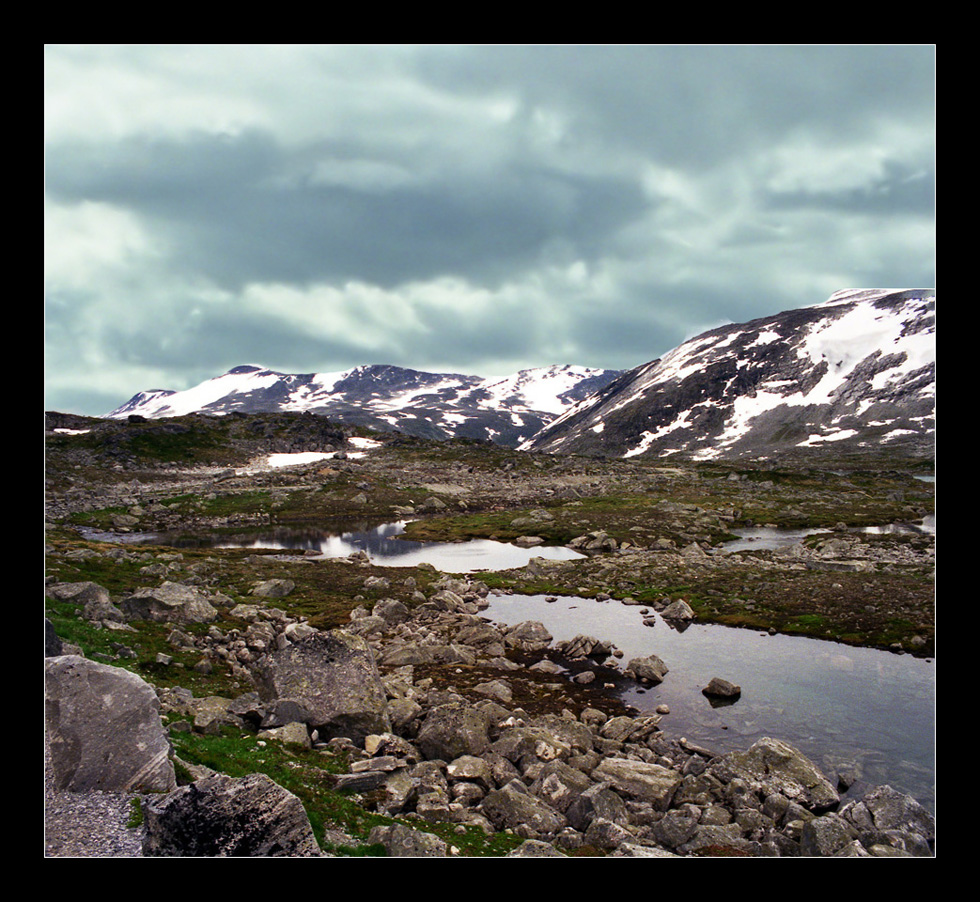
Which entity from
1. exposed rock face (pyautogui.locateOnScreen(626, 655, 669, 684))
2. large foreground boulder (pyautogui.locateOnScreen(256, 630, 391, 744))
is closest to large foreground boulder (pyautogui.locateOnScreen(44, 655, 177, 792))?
large foreground boulder (pyautogui.locateOnScreen(256, 630, 391, 744))

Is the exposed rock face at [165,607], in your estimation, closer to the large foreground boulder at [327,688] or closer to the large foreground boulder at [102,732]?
the large foreground boulder at [327,688]

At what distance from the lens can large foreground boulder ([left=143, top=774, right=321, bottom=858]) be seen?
10.6 meters

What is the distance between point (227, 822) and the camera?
1072 centimetres

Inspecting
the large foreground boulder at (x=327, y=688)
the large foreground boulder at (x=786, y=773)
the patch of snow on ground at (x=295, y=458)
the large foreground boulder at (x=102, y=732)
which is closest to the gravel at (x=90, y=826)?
the large foreground boulder at (x=102, y=732)

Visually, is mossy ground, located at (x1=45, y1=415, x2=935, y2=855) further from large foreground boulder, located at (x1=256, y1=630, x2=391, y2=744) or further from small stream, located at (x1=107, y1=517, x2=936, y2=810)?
small stream, located at (x1=107, y1=517, x2=936, y2=810)

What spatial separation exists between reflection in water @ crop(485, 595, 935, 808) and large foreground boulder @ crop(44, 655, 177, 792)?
19229mm

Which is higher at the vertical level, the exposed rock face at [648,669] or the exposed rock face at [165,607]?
the exposed rock face at [165,607]

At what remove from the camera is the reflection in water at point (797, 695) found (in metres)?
21.6

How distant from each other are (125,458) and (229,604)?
14355 centimetres

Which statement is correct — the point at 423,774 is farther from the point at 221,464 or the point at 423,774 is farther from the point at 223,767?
the point at 221,464

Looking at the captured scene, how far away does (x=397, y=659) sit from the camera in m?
30.6

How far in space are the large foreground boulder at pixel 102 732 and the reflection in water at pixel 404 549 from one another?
4556 cm
